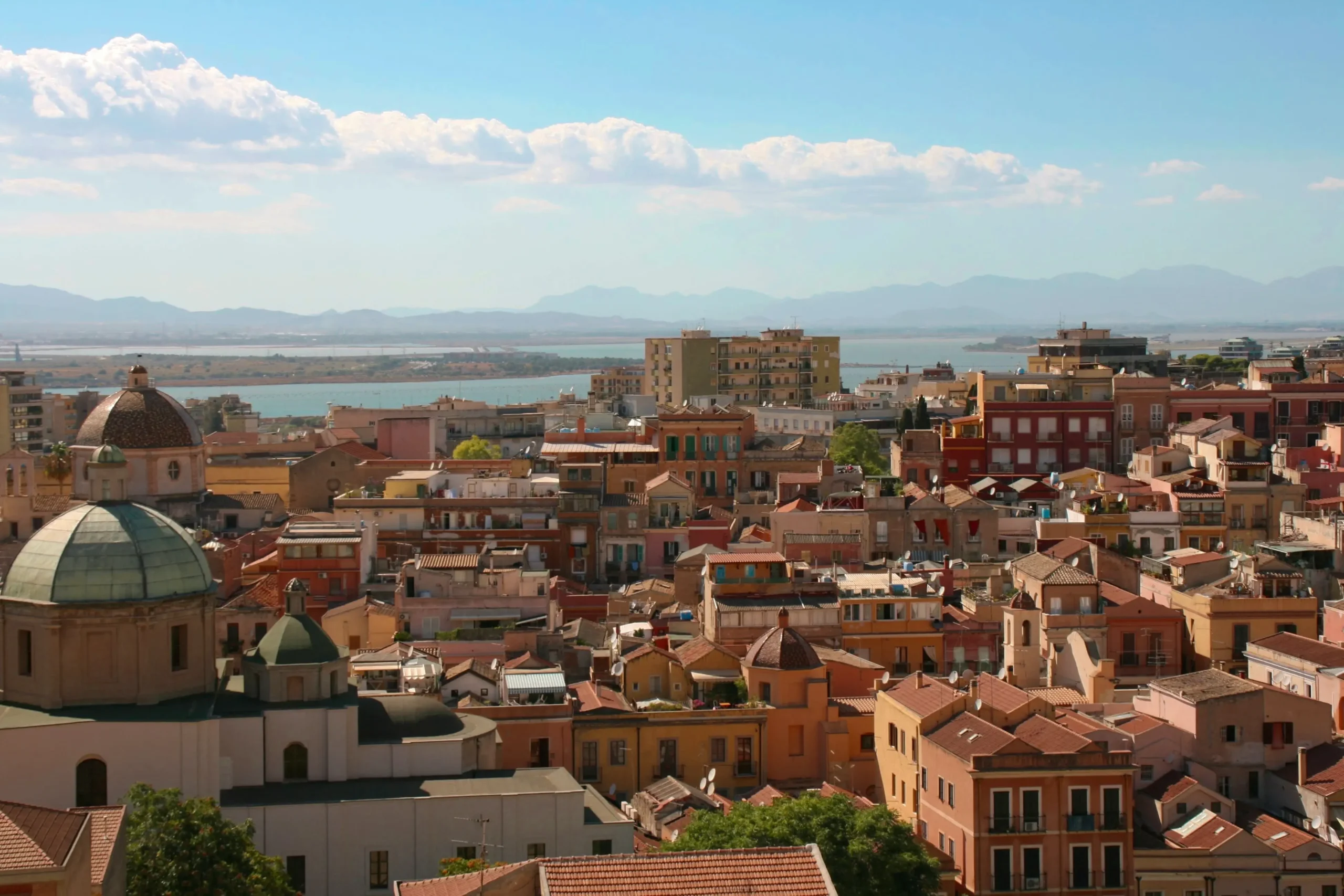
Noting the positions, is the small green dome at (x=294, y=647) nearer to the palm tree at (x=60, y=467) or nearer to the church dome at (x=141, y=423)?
the church dome at (x=141, y=423)

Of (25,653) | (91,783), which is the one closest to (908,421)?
(25,653)

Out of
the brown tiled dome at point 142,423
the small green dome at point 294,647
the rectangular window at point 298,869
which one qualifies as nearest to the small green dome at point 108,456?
the small green dome at point 294,647

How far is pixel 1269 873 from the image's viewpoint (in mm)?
28281

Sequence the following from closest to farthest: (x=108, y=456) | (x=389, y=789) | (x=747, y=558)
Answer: (x=389, y=789)
(x=108, y=456)
(x=747, y=558)

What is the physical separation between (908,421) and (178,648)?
161ft

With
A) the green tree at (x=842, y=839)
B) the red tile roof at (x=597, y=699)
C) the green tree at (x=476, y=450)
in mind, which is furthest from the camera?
the green tree at (x=476, y=450)

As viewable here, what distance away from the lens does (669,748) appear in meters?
31.8

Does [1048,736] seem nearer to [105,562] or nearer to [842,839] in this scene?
[842,839]

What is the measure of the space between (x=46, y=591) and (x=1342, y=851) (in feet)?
65.8

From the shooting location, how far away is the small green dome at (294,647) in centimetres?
2744

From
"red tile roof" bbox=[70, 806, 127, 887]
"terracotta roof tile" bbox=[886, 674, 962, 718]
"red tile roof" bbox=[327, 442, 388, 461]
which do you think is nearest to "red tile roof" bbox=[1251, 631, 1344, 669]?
"terracotta roof tile" bbox=[886, 674, 962, 718]

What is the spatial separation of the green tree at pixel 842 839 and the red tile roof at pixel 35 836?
9.32 m

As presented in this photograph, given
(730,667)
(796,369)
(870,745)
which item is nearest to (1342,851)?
(870,745)

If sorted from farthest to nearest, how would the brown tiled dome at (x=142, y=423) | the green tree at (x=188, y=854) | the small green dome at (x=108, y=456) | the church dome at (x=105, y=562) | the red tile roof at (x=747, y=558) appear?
the brown tiled dome at (x=142, y=423) < the red tile roof at (x=747, y=558) < the small green dome at (x=108, y=456) < the church dome at (x=105, y=562) < the green tree at (x=188, y=854)
